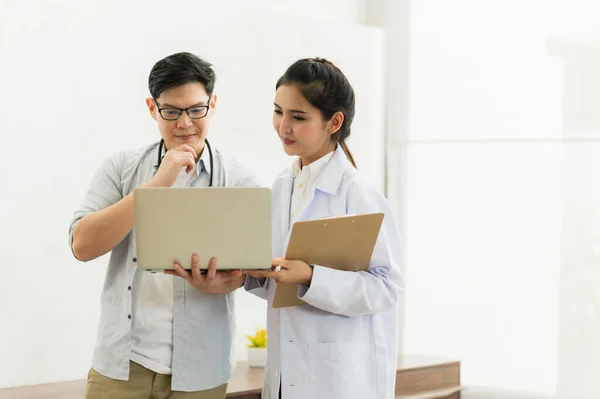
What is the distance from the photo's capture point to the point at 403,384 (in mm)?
3939

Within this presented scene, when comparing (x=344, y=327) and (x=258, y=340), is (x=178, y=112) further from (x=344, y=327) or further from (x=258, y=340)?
(x=258, y=340)

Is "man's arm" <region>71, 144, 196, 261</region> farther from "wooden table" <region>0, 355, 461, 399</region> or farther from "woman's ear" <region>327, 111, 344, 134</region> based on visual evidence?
"wooden table" <region>0, 355, 461, 399</region>

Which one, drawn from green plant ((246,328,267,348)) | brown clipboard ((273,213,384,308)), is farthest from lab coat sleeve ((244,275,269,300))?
green plant ((246,328,267,348))

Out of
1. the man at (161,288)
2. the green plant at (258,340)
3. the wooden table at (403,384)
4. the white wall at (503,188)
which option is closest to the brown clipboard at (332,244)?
the man at (161,288)

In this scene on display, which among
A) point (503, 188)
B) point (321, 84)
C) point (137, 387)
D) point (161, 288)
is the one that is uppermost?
point (321, 84)

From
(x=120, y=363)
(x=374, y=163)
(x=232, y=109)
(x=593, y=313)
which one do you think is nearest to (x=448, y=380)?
(x=593, y=313)

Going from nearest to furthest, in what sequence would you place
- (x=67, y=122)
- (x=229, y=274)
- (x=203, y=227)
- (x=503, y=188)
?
(x=203, y=227), (x=229, y=274), (x=67, y=122), (x=503, y=188)

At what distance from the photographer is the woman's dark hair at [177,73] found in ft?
7.38

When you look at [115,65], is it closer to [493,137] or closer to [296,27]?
[296,27]

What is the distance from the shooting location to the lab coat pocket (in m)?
2.26

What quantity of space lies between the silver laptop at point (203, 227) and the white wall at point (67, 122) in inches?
58.5

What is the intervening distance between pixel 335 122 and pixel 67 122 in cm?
147

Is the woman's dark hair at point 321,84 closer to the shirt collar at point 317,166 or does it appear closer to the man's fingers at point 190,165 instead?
the shirt collar at point 317,166

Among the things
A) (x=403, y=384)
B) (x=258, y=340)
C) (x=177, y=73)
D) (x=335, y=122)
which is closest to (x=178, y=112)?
(x=177, y=73)
